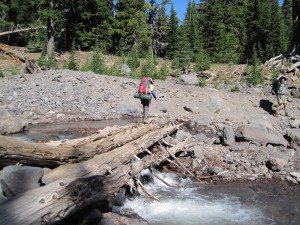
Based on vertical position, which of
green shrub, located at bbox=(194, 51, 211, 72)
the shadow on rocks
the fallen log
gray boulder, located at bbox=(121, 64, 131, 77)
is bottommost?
the fallen log

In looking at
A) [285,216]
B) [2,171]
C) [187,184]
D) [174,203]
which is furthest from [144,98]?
[2,171]

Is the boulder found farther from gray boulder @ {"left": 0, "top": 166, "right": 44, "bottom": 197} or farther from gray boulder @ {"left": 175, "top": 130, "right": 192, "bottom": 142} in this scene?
gray boulder @ {"left": 0, "top": 166, "right": 44, "bottom": 197}

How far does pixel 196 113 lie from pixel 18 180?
14620 mm

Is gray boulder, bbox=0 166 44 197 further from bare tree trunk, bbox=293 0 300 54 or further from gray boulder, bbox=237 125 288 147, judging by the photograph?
bare tree trunk, bbox=293 0 300 54

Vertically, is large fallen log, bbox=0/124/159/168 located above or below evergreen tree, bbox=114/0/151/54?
below

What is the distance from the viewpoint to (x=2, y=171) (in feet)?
18.2

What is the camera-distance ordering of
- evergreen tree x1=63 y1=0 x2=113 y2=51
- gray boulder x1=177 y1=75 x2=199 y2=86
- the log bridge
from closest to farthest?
1. the log bridge
2. gray boulder x1=177 y1=75 x2=199 y2=86
3. evergreen tree x1=63 y1=0 x2=113 y2=51

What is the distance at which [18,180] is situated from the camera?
214 inches

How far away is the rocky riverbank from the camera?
11.1 meters

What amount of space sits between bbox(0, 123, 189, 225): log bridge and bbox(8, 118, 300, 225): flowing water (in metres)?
0.84

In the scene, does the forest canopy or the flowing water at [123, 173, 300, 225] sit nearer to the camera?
the flowing water at [123, 173, 300, 225]

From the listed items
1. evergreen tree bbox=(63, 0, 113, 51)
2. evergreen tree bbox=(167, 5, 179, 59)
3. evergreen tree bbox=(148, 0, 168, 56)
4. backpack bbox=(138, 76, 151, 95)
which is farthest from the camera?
evergreen tree bbox=(148, 0, 168, 56)

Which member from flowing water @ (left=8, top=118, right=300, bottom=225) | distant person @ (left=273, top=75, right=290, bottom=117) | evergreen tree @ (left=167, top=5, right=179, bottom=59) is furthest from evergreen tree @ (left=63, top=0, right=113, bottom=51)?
flowing water @ (left=8, top=118, right=300, bottom=225)

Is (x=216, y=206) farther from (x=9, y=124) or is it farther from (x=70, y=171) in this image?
(x=9, y=124)
